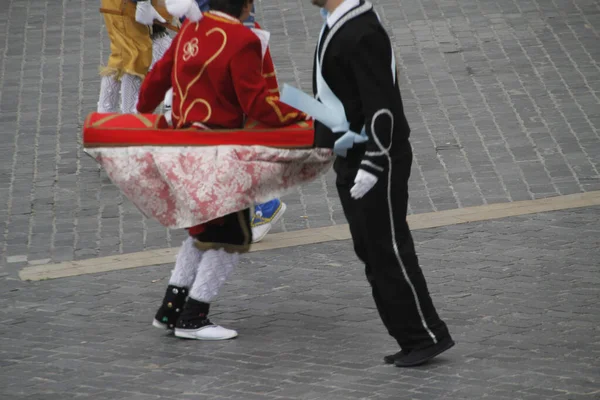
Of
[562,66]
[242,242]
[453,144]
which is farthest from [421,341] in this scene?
[562,66]

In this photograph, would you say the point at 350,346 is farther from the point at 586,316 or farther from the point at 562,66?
the point at 562,66

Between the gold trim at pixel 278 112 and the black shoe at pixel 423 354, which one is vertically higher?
the gold trim at pixel 278 112

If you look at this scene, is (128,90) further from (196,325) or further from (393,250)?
(393,250)

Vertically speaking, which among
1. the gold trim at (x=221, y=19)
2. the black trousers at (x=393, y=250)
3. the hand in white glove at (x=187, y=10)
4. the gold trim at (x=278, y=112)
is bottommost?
the black trousers at (x=393, y=250)

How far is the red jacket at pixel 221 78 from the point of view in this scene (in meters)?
5.45

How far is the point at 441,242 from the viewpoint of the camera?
729 centimetres

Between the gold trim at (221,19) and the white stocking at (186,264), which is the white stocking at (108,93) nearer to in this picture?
the white stocking at (186,264)

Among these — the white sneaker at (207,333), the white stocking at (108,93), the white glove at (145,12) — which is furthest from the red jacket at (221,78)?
the white stocking at (108,93)

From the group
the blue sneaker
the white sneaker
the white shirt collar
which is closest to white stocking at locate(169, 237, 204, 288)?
the white sneaker

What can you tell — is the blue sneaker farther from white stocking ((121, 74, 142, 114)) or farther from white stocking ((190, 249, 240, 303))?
white stocking ((121, 74, 142, 114))

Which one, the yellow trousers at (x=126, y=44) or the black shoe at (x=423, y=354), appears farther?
the yellow trousers at (x=126, y=44)

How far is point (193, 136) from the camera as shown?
5.54 metres

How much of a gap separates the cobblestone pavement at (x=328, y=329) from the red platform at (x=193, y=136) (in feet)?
3.41

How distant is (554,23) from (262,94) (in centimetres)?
689
